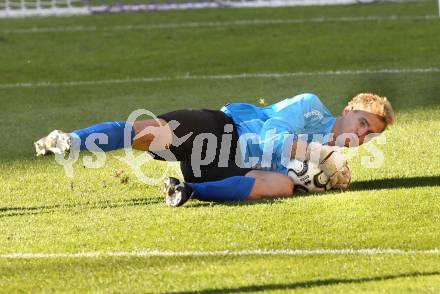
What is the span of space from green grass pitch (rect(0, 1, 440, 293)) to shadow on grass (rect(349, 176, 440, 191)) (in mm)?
20

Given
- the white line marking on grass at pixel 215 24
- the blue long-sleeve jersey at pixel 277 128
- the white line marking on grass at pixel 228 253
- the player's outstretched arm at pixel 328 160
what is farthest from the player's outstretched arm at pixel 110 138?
the white line marking on grass at pixel 215 24

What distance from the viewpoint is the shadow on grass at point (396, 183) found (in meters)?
8.40

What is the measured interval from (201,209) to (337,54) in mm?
8857

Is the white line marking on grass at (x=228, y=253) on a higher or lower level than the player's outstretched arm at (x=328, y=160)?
lower

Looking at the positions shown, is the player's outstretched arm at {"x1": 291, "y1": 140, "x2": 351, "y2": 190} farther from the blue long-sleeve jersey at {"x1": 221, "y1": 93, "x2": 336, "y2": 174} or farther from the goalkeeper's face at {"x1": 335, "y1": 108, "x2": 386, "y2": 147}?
the goalkeeper's face at {"x1": 335, "y1": 108, "x2": 386, "y2": 147}

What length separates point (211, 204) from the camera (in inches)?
319

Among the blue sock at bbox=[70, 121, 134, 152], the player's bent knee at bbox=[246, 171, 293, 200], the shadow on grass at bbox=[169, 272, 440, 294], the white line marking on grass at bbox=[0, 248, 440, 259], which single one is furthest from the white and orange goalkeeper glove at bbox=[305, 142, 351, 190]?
the shadow on grass at bbox=[169, 272, 440, 294]

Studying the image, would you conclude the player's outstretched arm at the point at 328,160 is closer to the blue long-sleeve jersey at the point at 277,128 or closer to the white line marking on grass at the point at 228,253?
the blue long-sleeve jersey at the point at 277,128

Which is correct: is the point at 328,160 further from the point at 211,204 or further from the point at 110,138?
the point at 110,138

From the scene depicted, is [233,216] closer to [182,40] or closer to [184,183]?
[184,183]

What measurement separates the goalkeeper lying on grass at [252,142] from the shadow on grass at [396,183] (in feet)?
0.58

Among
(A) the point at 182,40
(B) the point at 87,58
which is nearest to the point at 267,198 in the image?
(B) the point at 87,58

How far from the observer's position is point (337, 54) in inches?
650

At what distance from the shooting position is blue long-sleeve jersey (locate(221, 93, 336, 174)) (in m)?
8.29
